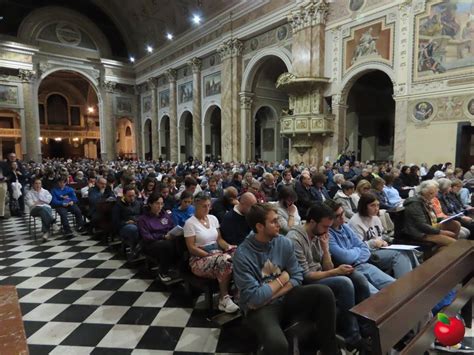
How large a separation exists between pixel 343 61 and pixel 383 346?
41.1 ft

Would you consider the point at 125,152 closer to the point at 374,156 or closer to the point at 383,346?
the point at 374,156

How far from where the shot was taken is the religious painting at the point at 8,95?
2009 cm

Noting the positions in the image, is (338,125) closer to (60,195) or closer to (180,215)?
(180,215)

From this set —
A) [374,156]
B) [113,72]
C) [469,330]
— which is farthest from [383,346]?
[113,72]

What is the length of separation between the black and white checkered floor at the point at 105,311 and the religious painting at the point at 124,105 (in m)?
22.9

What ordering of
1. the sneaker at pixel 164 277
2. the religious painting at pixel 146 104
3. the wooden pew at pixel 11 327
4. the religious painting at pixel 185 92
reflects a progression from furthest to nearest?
the religious painting at pixel 146 104 < the religious painting at pixel 185 92 < the sneaker at pixel 164 277 < the wooden pew at pixel 11 327

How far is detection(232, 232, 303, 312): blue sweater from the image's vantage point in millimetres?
2145

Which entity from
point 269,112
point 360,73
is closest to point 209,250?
point 360,73

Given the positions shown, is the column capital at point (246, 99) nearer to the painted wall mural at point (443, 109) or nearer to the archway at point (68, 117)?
the painted wall mural at point (443, 109)

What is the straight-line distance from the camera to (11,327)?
1627 mm

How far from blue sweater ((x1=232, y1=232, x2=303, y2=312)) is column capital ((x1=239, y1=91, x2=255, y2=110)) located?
575 inches

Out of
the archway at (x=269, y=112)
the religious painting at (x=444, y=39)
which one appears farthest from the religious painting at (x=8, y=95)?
the religious painting at (x=444, y=39)

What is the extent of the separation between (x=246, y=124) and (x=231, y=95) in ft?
5.93

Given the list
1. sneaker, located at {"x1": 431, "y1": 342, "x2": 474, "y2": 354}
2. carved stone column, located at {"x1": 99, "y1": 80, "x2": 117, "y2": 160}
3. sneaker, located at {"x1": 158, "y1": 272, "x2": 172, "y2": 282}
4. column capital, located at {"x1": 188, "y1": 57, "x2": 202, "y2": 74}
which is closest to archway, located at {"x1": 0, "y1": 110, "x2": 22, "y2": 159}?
carved stone column, located at {"x1": 99, "y1": 80, "x2": 117, "y2": 160}
